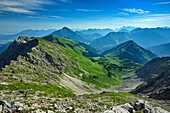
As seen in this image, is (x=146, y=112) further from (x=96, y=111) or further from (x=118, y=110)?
(x=96, y=111)

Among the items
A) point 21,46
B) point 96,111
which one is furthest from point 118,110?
point 21,46

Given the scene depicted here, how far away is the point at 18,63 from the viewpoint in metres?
114

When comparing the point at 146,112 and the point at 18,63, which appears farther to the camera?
the point at 18,63

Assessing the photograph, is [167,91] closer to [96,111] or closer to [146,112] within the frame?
[146,112]

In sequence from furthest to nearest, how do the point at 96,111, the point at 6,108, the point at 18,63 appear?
the point at 18,63
the point at 96,111
the point at 6,108

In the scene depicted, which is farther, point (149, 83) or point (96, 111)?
point (149, 83)

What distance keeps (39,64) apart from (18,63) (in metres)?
31.9

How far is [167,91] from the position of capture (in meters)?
102

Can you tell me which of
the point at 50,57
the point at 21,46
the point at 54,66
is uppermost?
the point at 21,46

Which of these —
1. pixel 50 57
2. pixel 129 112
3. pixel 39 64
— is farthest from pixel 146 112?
pixel 50 57

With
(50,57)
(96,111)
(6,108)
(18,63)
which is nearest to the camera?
(6,108)

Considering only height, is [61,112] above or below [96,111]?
above

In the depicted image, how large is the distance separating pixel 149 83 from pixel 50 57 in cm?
16420

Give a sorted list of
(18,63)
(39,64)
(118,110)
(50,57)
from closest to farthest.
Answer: (118,110) < (18,63) < (39,64) < (50,57)
